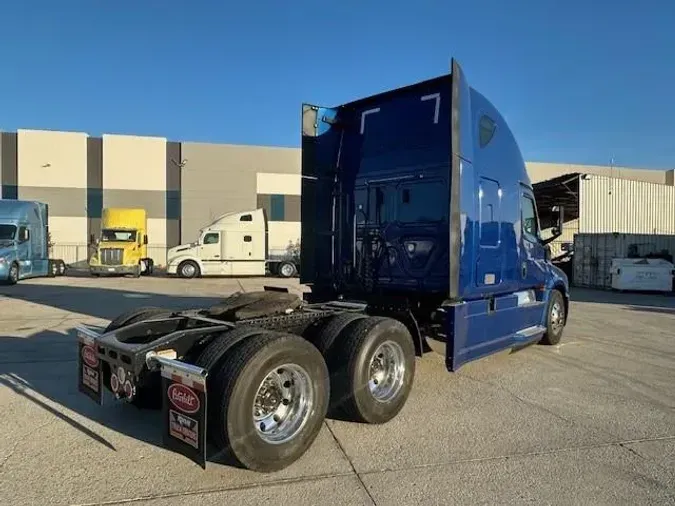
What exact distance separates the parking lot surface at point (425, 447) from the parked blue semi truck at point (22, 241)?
16.2m

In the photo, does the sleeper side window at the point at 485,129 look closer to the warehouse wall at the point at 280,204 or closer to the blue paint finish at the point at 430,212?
the blue paint finish at the point at 430,212

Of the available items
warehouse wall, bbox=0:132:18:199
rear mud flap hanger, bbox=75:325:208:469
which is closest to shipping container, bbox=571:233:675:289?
rear mud flap hanger, bbox=75:325:208:469

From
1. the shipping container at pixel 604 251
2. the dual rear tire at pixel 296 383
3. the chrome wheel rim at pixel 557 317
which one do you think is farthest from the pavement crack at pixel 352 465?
the shipping container at pixel 604 251

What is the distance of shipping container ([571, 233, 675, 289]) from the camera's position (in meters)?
23.3

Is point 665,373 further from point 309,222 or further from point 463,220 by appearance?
point 309,222

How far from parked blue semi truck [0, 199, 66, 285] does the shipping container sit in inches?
991

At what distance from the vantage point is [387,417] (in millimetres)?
4859

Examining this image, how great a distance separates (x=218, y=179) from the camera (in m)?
37.3

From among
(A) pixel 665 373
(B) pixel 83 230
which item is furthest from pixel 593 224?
(B) pixel 83 230

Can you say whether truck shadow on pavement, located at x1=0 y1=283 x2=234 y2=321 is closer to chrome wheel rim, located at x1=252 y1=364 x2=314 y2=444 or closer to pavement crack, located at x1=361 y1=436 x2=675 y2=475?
chrome wheel rim, located at x1=252 y1=364 x2=314 y2=444

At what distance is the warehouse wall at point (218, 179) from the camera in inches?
1443

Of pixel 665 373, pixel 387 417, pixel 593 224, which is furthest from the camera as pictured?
pixel 593 224

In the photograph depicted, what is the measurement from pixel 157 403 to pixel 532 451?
3.44m

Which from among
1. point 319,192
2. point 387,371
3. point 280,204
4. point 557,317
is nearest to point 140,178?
point 280,204
